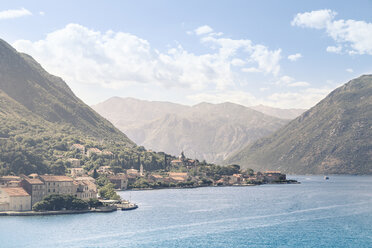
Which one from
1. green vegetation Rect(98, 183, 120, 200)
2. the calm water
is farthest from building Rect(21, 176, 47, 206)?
green vegetation Rect(98, 183, 120, 200)

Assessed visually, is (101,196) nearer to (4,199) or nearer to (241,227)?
(4,199)

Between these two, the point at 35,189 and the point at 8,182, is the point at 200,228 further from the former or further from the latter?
the point at 8,182

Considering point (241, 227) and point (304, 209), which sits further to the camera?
point (304, 209)

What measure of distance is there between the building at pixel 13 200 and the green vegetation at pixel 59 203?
4001 mm

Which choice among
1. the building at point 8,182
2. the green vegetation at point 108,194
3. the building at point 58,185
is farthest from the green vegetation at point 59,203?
the green vegetation at point 108,194

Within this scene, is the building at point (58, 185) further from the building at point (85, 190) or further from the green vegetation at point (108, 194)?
the green vegetation at point (108, 194)

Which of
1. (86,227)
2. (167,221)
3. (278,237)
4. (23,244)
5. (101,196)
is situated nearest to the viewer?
(23,244)

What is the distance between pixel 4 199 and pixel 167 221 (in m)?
47.2

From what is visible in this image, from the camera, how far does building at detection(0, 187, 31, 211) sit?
144 meters

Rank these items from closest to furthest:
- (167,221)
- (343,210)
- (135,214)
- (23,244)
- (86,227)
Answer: (23,244), (86,227), (167,221), (135,214), (343,210)

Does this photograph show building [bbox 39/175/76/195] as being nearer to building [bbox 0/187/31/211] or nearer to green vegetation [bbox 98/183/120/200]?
building [bbox 0/187/31/211]

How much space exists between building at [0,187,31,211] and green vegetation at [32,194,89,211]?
4.00 m

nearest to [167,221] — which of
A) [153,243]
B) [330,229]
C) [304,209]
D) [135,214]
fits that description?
[135,214]

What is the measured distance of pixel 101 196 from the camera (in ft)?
611
